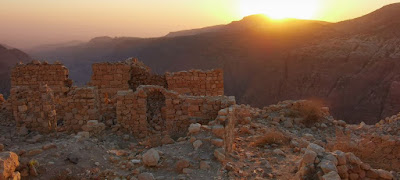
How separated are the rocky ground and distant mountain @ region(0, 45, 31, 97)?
36.4m

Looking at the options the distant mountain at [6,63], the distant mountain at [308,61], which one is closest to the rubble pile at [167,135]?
the distant mountain at [308,61]

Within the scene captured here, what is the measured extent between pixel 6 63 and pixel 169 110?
4678 centimetres

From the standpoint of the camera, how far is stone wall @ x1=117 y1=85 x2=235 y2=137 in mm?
7676

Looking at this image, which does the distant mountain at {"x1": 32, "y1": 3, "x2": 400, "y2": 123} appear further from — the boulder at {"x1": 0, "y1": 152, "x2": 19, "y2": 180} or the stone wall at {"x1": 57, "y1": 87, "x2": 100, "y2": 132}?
the boulder at {"x1": 0, "y1": 152, "x2": 19, "y2": 180}

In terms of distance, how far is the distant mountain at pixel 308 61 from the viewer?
100 feet

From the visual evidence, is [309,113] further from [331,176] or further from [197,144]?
[331,176]

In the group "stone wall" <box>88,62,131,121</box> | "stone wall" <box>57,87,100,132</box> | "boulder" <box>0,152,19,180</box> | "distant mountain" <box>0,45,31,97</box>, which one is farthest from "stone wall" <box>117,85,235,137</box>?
"distant mountain" <box>0,45,31,97</box>

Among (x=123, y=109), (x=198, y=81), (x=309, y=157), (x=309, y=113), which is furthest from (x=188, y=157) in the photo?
(x=309, y=113)

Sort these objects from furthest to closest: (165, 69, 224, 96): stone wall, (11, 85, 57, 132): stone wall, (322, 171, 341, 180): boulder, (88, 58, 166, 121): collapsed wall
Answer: (88, 58, 166, 121): collapsed wall, (165, 69, 224, 96): stone wall, (11, 85, 57, 132): stone wall, (322, 171, 341, 180): boulder

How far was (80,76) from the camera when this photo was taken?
2355 inches

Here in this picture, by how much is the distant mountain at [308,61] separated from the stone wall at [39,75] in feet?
86.3

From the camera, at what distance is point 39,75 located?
1182cm

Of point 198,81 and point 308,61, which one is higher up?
point 198,81

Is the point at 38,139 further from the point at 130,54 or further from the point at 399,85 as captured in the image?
the point at 130,54
